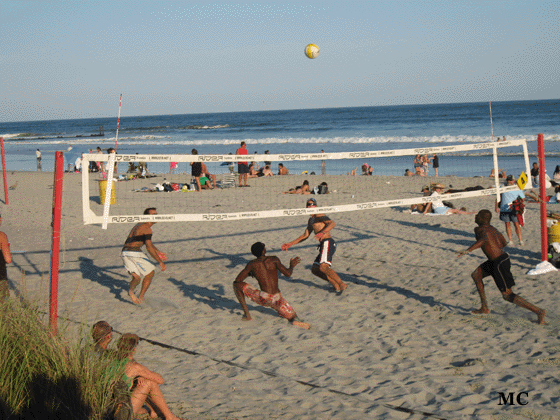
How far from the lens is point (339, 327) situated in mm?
6746

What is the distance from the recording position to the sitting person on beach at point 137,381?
421 centimetres

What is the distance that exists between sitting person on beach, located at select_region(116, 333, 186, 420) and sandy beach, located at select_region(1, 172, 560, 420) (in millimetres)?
426

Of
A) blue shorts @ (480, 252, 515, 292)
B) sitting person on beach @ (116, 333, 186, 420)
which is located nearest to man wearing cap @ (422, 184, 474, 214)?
blue shorts @ (480, 252, 515, 292)

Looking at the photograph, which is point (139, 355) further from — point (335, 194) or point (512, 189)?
point (335, 194)

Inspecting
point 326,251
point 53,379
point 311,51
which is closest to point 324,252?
point 326,251

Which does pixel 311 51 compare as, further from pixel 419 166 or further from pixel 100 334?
pixel 100 334

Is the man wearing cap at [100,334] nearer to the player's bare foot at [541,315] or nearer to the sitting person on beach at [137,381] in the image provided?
the sitting person on beach at [137,381]

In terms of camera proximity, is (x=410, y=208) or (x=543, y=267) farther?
(x=410, y=208)

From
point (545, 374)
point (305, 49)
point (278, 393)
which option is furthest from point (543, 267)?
point (305, 49)

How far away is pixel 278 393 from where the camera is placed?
4949mm

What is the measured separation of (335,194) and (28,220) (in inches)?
387

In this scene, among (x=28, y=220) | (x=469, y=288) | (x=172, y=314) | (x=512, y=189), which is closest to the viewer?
(x=172, y=314)

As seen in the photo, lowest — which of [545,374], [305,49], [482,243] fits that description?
[545,374]

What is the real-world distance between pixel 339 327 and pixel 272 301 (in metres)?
0.92
